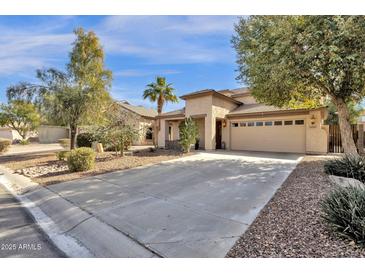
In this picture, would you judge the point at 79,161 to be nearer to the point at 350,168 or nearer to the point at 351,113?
the point at 350,168

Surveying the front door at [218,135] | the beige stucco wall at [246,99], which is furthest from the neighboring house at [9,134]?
the beige stucco wall at [246,99]

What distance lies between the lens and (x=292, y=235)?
10.7ft

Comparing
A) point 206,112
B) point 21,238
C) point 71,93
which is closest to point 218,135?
point 206,112

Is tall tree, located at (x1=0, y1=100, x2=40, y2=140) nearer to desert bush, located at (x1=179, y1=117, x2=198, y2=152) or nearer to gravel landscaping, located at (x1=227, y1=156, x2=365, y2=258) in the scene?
desert bush, located at (x1=179, y1=117, x2=198, y2=152)

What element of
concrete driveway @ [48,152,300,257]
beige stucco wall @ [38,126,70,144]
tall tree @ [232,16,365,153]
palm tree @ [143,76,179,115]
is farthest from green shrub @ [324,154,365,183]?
beige stucco wall @ [38,126,70,144]

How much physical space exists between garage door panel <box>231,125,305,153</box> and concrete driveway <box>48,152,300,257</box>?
654 cm

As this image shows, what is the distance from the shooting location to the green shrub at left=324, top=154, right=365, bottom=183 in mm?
6161

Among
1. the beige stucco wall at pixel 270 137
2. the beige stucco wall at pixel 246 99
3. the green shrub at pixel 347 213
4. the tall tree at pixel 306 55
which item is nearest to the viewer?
the green shrub at pixel 347 213

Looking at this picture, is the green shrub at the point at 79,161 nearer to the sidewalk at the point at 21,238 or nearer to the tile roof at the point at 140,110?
the sidewalk at the point at 21,238

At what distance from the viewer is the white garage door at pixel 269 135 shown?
47.1ft

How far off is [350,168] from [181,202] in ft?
17.0

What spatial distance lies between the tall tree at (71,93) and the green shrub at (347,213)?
13.8 m
